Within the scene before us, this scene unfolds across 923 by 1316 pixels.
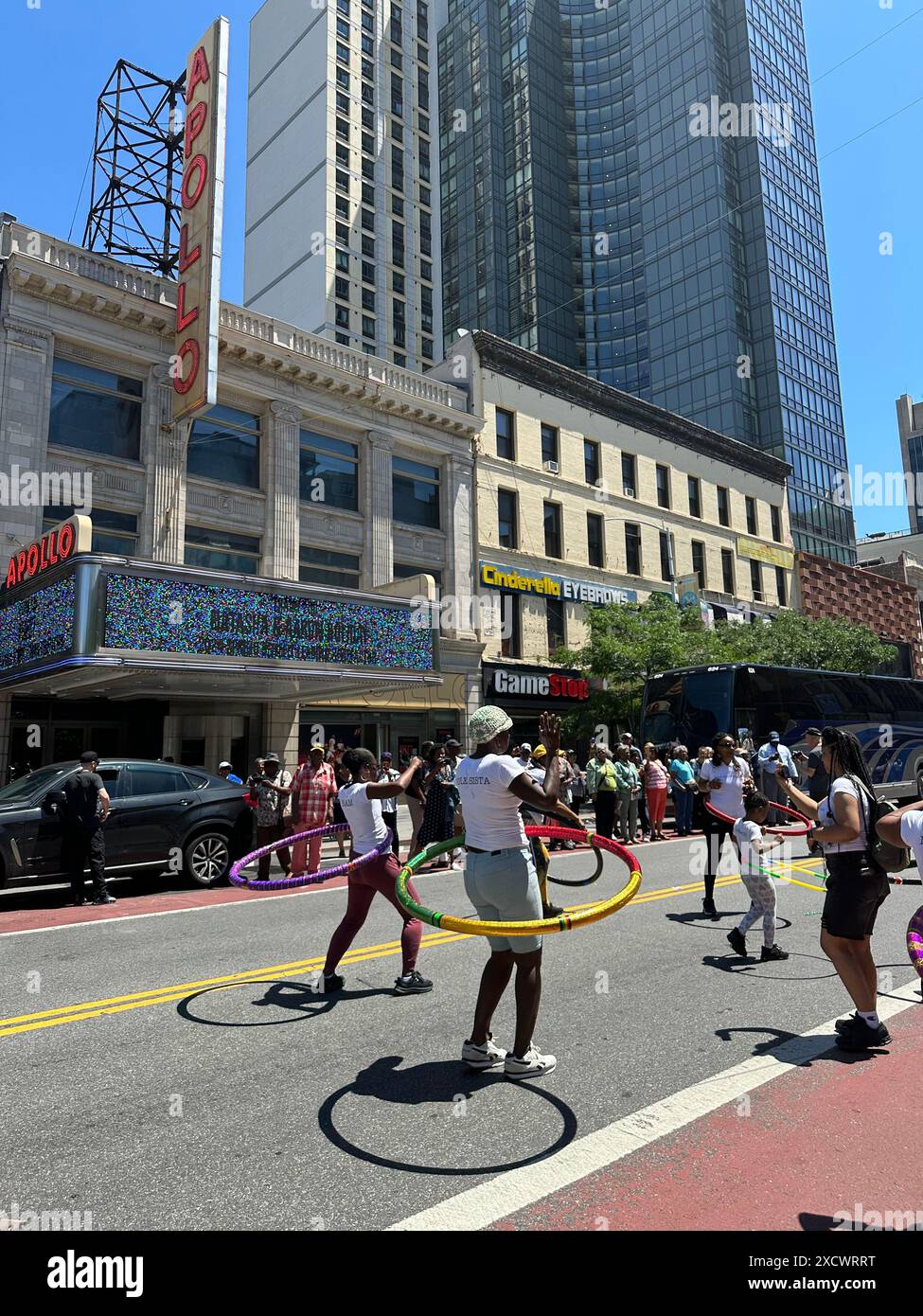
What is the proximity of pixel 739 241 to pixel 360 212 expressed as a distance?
103 ft

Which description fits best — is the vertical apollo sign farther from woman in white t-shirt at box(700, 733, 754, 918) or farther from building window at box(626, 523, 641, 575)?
building window at box(626, 523, 641, 575)

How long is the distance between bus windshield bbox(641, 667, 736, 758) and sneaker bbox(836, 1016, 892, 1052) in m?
16.6

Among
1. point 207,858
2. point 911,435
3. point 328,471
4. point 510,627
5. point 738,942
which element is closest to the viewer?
point 738,942

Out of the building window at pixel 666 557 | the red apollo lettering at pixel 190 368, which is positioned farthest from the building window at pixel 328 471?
the building window at pixel 666 557

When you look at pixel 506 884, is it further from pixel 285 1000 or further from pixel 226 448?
pixel 226 448

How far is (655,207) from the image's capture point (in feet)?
236

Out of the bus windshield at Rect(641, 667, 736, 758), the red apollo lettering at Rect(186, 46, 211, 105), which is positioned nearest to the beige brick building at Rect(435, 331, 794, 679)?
the bus windshield at Rect(641, 667, 736, 758)

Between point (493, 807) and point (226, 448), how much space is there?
21.6 m

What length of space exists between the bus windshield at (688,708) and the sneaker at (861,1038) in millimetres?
16591

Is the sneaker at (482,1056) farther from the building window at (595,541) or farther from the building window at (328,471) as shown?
the building window at (595,541)

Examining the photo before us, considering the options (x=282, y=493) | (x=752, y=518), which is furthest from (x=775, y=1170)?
(x=752, y=518)

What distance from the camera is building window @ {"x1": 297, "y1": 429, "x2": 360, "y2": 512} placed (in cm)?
2534
